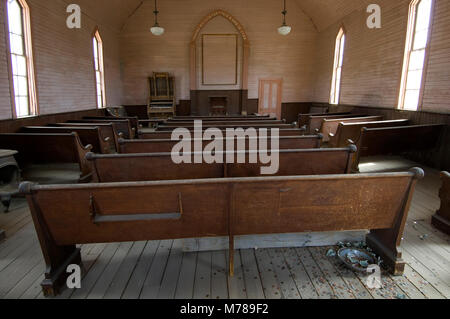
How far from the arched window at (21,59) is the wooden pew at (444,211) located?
6.38m

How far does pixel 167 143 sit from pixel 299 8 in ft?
33.4

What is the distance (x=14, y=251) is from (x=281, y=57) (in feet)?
36.4

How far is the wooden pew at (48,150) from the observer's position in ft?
13.0

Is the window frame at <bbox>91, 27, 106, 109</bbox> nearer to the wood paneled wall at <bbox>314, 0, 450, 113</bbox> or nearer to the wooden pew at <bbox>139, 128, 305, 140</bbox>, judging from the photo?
the wooden pew at <bbox>139, 128, 305, 140</bbox>

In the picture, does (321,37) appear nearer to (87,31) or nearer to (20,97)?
(87,31)

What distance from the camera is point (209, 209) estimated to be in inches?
75.8

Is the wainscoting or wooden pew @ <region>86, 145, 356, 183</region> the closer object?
wooden pew @ <region>86, 145, 356, 183</region>

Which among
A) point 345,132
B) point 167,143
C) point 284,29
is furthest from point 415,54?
point 167,143

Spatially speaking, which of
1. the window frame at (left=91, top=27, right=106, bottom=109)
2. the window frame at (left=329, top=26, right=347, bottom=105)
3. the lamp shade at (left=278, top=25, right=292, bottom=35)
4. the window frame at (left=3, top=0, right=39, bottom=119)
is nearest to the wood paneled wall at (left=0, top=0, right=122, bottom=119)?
the window frame at (left=3, top=0, right=39, bottom=119)

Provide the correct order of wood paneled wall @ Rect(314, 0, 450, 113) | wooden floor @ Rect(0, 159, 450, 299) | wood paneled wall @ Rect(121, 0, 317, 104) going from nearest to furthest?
wooden floor @ Rect(0, 159, 450, 299)
wood paneled wall @ Rect(314, 0, 450, 113)
wood paneled wall @ Rect(121, 0, 317, 104)

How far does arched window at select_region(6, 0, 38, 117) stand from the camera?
4.97 m

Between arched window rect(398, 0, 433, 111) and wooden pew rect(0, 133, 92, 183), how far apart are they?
6256 millimetres

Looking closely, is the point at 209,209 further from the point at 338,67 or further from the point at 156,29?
the point at 338,67
